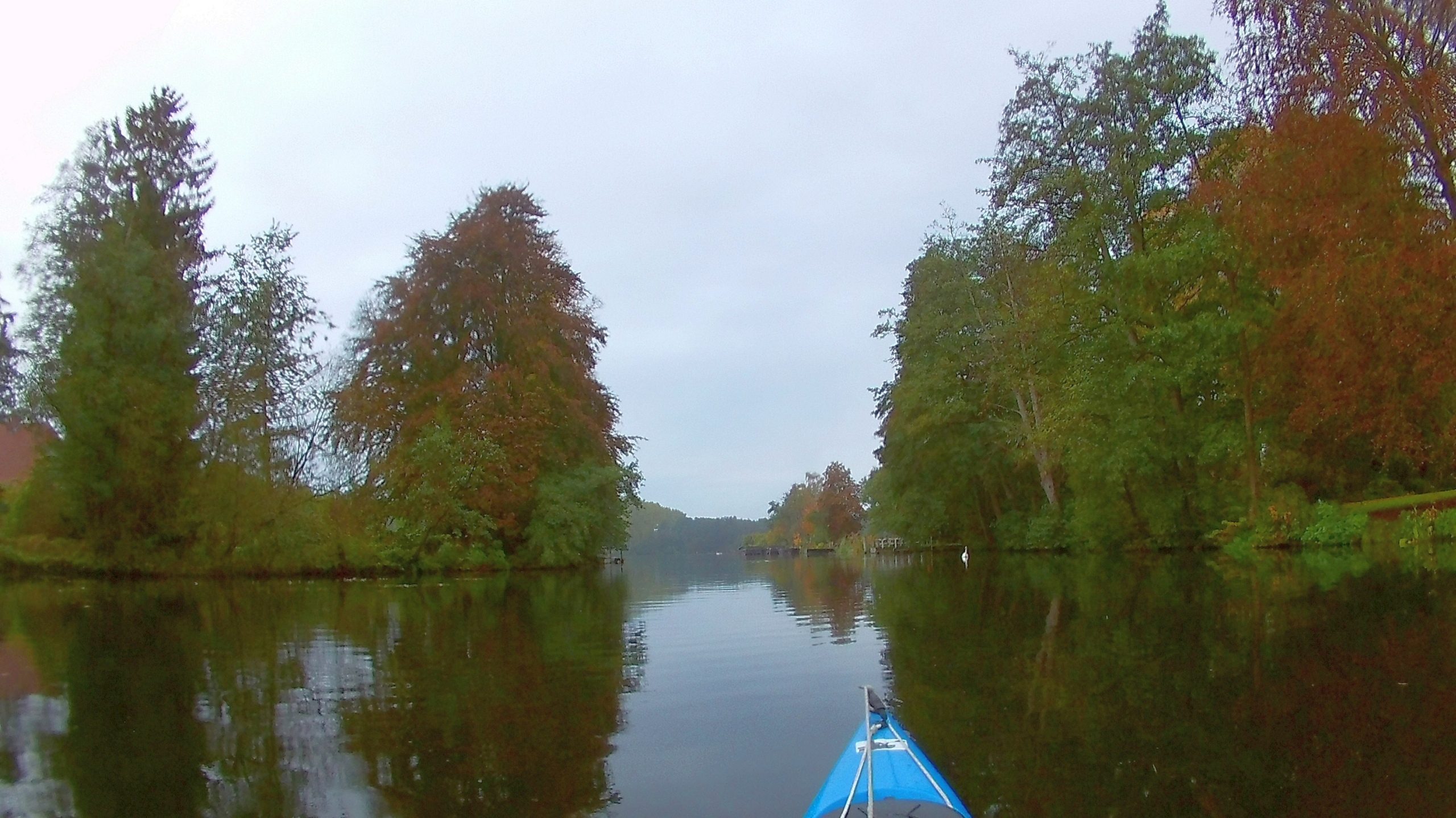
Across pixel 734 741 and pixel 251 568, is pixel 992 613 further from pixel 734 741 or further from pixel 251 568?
pixel 251 568

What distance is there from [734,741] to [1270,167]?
19.5 metres

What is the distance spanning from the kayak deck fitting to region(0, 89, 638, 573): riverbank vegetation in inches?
1172

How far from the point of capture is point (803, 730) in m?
7.59

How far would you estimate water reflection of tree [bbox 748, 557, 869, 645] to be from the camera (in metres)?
15.2

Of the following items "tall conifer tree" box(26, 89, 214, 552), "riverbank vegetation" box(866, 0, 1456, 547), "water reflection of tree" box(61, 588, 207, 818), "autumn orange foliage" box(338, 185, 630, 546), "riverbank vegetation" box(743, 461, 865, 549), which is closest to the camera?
"water reflection of tree" box(61, 588, 207, 818)

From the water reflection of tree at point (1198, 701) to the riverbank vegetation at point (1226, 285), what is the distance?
7474 millimetres

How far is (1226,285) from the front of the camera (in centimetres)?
2614

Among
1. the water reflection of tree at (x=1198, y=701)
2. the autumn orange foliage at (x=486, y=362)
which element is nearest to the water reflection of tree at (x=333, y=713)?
the water reflection of tree at (x=1198, y=701)

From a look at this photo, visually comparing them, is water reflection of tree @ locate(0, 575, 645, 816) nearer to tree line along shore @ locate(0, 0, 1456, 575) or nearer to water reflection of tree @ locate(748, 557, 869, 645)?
water reflection of tree @ locate(748, 557, 869, 645)

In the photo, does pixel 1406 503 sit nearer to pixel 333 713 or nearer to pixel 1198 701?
pixel 1198 701

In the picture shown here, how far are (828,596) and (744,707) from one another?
13.3m

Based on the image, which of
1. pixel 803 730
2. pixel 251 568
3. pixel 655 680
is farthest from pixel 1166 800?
pixel 251 568

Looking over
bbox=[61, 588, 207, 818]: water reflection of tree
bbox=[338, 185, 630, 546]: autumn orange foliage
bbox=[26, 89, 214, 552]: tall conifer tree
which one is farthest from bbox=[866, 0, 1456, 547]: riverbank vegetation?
bbox=[26, 89, 214, 552]: tall conifer tree

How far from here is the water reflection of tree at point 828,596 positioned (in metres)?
15.2
